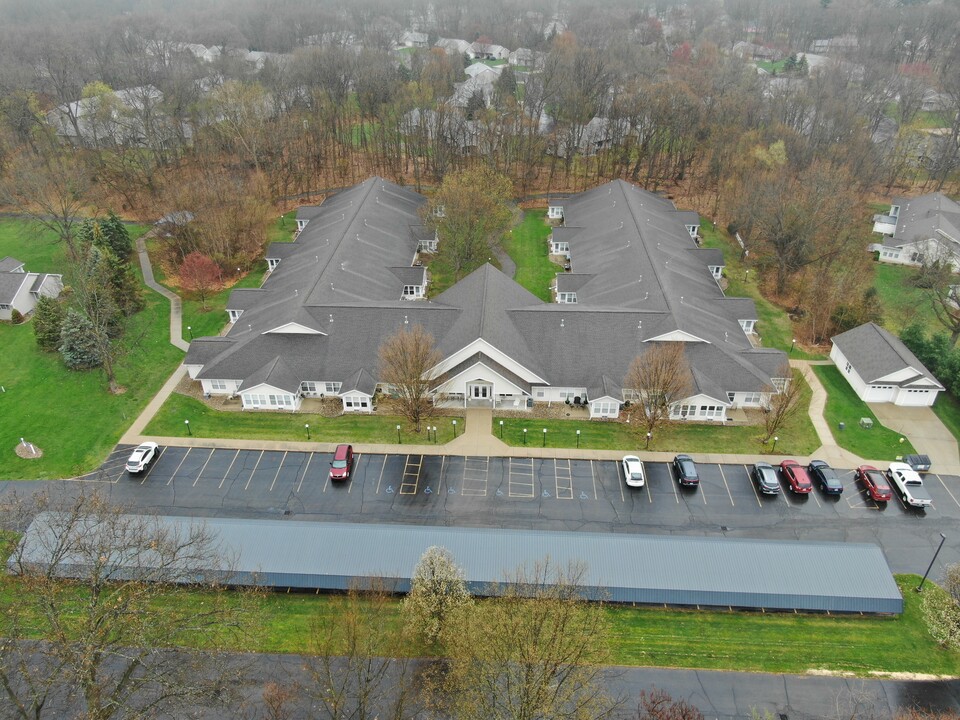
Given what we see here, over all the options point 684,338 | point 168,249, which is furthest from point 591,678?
point 168,249

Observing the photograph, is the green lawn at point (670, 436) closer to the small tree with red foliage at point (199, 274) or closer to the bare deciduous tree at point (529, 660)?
the bare deciduous tree at point (529, 660)

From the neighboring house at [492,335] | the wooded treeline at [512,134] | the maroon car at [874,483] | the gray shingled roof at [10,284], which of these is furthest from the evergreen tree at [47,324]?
the maroon car at [874,483]

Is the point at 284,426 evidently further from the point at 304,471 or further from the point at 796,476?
the point at 796,476

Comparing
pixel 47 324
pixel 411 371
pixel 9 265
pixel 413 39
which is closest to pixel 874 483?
pixel 411 371

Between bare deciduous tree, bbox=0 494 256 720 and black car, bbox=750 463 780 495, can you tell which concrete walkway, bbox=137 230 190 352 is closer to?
bare deciduous tree, bbox=0 494 256 720

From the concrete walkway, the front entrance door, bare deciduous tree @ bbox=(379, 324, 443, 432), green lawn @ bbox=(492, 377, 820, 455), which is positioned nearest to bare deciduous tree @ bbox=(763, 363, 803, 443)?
green lawn @ bbox=(492, 377, 820, 455)

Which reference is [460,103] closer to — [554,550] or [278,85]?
[278,85]
